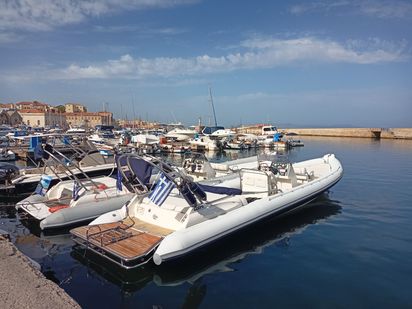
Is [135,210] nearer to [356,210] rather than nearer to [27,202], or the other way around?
[27,202]

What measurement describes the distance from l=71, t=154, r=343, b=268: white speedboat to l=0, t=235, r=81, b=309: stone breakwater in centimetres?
173

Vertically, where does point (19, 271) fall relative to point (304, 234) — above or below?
above

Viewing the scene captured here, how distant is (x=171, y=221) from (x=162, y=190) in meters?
0.88

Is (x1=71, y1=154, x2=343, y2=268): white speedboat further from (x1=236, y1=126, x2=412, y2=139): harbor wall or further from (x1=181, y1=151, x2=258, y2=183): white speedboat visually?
(x1=236, y1=126, x2=412, y2=139): harbor wall

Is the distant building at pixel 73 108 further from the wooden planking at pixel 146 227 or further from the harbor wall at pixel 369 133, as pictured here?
the wooden planking at pixel 146 227

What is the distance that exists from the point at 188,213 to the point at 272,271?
2.45 m

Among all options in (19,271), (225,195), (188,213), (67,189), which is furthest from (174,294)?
(67,189)

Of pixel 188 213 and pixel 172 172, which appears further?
pixel 172 172

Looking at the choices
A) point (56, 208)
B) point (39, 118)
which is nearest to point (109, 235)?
point (56, 208)

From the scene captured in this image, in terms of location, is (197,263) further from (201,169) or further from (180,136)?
(180,136)

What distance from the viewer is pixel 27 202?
11023 millimetres

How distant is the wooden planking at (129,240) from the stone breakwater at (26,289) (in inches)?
66.9

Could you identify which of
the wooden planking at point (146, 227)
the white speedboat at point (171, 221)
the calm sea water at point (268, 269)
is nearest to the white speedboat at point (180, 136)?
the calm sea water at point (268, 269)

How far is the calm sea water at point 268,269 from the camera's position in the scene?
6.40 meters
